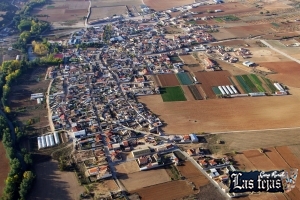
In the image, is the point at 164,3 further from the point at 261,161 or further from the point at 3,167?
the point at 3,167

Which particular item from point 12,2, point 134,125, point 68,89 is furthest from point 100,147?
point 12,2

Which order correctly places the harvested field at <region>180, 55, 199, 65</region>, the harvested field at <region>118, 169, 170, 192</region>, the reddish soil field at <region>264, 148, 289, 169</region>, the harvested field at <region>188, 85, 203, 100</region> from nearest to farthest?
the harvested field at <region>118, 169, 170, 192</region> → the reddish soil field at <region>264, 148, 289, 169</region> → the harvested field at <region>188, 85, 203, 100</region> → the harvested field at <region>180, 55, 199, 65</region>

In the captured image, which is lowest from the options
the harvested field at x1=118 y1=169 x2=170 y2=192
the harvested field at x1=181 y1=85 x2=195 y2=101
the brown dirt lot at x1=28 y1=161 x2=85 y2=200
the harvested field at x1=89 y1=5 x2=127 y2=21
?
the harvested field at x1=118 y1=169 x2=170 y2=192

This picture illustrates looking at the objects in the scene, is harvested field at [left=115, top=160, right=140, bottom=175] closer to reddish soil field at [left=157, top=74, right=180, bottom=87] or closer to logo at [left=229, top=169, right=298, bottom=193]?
logo at [left=229, top=169, right=298, bottom=193]

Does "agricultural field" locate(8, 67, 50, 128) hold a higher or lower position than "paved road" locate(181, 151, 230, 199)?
higher

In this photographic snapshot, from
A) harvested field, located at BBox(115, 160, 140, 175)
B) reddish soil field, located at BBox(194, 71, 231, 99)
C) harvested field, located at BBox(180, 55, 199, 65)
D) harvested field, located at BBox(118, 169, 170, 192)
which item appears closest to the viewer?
harvested field, located at BBox(118, 169, 170, 192)

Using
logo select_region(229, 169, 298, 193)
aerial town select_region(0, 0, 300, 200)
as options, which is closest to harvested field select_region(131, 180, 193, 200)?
aerial town select_region(0, 0, 300, 200)
